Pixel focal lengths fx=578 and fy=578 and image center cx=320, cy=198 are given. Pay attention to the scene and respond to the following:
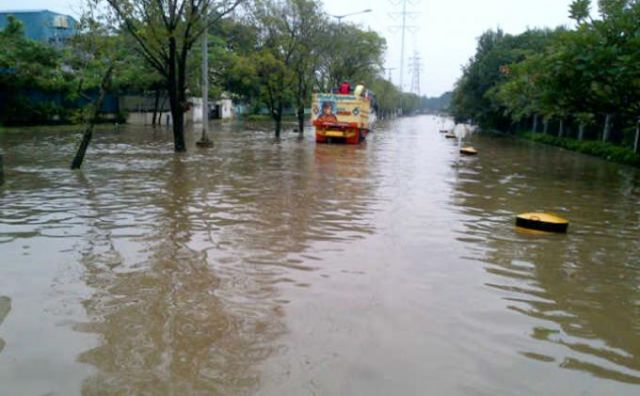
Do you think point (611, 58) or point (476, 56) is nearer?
point (611, 58)

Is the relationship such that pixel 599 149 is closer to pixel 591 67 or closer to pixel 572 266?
pixel 591 67

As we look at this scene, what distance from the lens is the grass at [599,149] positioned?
25288 millimetres

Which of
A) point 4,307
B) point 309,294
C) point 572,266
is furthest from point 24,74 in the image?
point 572,266

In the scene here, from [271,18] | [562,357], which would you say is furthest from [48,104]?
[562,357]

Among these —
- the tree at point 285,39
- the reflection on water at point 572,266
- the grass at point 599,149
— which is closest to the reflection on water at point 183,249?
the reflection on water at point 572,266

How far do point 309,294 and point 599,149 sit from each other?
91.0 ft

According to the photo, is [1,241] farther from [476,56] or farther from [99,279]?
[476,56]

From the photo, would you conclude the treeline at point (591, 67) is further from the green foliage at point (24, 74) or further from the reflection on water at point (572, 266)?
the green foliage at point (24, 74)

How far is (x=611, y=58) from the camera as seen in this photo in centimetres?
1703

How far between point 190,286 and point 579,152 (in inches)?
1220

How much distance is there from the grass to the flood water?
1382 centimetres

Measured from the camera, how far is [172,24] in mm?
21344

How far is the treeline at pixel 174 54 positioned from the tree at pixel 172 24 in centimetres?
4

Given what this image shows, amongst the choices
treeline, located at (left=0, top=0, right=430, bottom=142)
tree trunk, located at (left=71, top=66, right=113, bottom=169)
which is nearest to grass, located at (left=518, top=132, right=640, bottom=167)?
treeline, located at (left=0, top=0, right=430, bottom=142)
